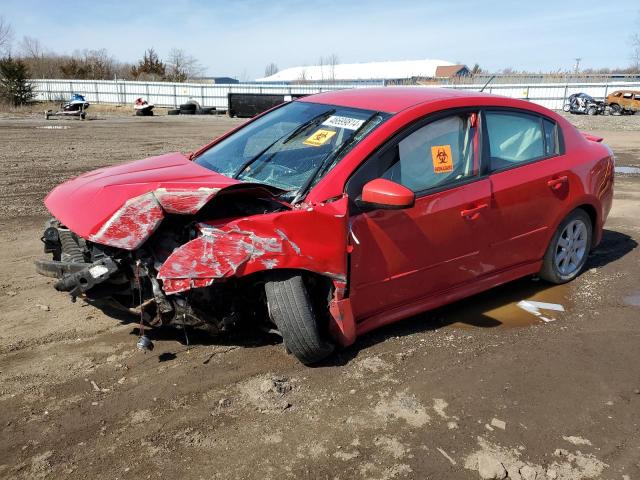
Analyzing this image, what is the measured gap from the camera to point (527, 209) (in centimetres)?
429

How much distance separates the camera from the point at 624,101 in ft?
112

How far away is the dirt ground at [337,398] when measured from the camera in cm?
267

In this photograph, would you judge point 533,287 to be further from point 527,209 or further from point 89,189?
point 89,189

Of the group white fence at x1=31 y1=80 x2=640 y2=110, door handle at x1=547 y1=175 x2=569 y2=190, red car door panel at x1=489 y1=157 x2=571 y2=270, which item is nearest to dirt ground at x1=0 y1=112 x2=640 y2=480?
red car door panel at x1=489 y1=157 x2=571 y2=270

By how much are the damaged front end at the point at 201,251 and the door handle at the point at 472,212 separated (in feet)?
3.39

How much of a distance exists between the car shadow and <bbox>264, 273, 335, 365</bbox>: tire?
35 cm

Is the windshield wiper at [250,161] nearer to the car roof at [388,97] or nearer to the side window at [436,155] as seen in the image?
the car roof at [388,97]

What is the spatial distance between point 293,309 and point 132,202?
109 cm

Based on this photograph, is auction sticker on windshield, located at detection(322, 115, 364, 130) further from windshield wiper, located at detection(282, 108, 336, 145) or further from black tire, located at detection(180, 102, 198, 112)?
black tire, located at detection(180, 102, 198, 112)

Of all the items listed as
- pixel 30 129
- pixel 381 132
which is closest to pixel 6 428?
pixel 381 132

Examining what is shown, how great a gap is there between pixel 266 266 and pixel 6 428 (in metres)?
1.55

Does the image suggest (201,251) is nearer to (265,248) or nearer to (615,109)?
(265,248)

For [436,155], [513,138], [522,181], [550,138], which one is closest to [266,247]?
[436,155]


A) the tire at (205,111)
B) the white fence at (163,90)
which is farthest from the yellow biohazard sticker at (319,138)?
the white fence at (163,90)
